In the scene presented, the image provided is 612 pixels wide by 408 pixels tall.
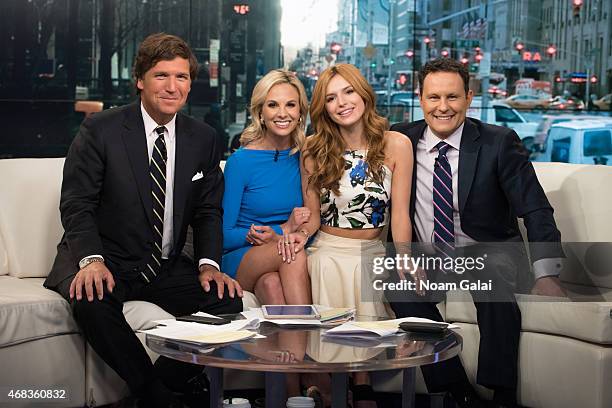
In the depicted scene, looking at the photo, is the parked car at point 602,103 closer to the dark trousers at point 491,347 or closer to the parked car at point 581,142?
the parked car at point 581,142

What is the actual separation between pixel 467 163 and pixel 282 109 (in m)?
0.78

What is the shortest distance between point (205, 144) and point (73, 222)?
0.63 m

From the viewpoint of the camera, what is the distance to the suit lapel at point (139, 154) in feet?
11.5

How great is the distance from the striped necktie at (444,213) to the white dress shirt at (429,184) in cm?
2

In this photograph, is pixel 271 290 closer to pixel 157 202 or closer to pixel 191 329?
pixel 157 202

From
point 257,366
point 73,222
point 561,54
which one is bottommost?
point 257,366

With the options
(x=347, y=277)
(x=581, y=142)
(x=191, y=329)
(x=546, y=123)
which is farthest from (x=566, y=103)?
(x=191, y=329)

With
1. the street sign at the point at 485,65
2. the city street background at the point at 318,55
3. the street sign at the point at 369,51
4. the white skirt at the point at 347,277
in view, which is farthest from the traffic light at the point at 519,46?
the white skirt at the point at 347,277

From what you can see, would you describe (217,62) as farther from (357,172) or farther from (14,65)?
(357,172)

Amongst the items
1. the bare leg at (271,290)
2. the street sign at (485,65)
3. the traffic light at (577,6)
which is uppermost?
the traffic light at (577,6)

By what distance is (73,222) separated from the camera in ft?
11.1

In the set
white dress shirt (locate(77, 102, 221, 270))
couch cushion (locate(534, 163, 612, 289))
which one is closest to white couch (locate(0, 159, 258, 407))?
white dress shirt (locate(77, 102, 221, 270))

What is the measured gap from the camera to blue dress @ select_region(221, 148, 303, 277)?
383 centimetres

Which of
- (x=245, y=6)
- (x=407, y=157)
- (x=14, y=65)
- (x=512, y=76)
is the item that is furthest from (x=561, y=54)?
(x=407, y=157)
